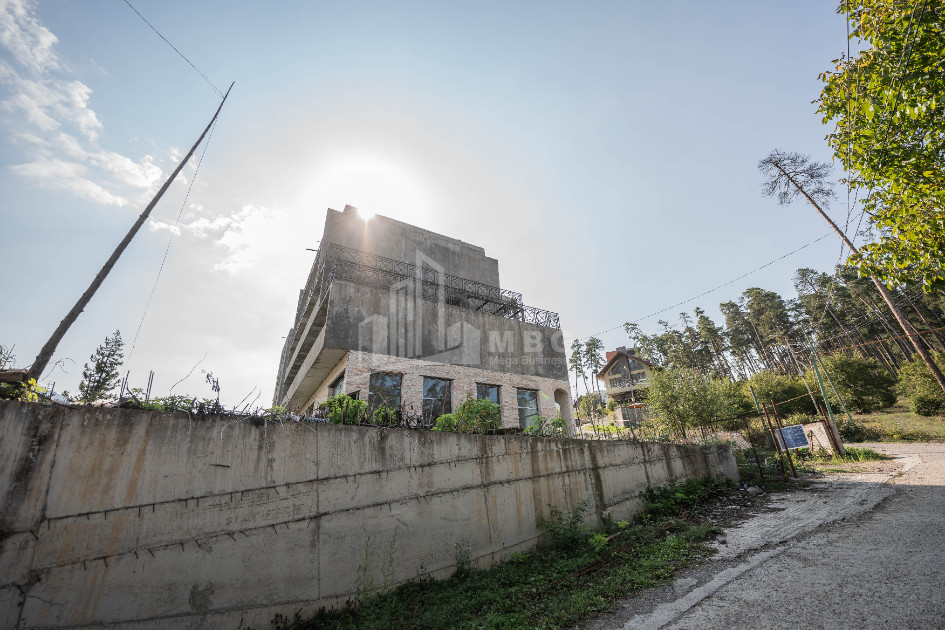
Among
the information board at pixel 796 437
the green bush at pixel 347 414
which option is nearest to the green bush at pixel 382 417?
the green bush at pixel 347 414

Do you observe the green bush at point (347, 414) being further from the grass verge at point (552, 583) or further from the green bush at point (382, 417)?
the grass verge at point (552, 583)

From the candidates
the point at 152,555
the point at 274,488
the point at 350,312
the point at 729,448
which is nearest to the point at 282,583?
the point at 274,488

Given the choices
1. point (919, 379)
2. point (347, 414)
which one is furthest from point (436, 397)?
point (919, 379)

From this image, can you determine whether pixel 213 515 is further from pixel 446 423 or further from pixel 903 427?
pixel 903 427

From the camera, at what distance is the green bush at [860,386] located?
29609 mm

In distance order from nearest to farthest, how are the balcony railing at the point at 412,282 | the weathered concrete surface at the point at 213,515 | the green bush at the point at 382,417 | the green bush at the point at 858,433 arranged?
the weathered concrete surface at the point at 213,515 → the green bush at the point at 382,417 → the balcony railing at the point at 412,282 → the green bush at the point at 858,433

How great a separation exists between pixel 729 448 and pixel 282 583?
15.8 m

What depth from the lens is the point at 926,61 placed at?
15.9 feet

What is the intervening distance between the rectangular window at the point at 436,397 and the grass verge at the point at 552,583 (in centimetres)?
600

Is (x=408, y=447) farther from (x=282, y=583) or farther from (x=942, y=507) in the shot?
(x=942, y=507)

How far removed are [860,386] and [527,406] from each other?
112 ft

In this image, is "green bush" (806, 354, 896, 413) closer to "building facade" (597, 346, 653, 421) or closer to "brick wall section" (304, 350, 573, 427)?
"building facade" (597, 346, 653, 421)

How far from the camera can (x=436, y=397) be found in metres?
13.1

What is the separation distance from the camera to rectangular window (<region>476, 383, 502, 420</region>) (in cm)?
1423
